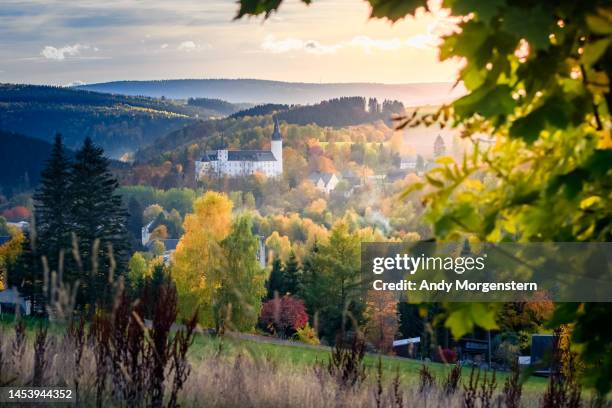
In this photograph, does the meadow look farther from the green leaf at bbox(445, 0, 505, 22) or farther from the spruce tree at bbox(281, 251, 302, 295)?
the spruce tree at bbox(281, 251, 302, 295)

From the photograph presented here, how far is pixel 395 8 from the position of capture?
2121 millimetres

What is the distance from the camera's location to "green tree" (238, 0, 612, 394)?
1.98m

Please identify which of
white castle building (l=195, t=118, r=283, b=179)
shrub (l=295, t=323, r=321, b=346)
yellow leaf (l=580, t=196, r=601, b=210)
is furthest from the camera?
white castle building (l=195, t=118, r=283, b=179)

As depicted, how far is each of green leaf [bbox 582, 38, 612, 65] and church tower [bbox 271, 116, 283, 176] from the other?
125 m

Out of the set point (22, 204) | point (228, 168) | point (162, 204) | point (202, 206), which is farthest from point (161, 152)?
point (202, 206)

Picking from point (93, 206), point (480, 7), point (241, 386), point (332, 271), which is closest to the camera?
point (480, 7)

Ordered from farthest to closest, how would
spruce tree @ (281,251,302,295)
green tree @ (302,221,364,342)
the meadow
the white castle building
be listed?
the white castle building → spruce tree @ (281,251,302,295) → green tree @ (302,221,364,342) → the meadow

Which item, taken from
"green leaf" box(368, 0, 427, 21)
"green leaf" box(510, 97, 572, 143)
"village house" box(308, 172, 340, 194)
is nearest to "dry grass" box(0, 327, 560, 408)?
"green leaf" box(510, 97, 572, 143)

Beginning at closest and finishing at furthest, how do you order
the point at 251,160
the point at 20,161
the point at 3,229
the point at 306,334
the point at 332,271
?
the point at 306,334, the point at 332,271, the point at 3,229, the point at 20,161, the point at 251,160

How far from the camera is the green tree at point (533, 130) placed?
6.48 feet

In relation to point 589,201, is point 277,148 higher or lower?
lower

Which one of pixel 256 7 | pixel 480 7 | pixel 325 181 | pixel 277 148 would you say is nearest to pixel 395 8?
pixel 480 7

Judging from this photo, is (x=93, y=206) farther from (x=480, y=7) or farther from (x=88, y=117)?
(x=88, y=117)

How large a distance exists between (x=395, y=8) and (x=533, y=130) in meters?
0.48
